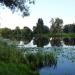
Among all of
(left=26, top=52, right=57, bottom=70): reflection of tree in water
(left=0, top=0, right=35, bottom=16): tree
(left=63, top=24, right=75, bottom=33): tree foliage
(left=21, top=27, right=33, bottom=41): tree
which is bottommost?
(left=26, top=52, right=57, bottom=70): reflection of tree in water

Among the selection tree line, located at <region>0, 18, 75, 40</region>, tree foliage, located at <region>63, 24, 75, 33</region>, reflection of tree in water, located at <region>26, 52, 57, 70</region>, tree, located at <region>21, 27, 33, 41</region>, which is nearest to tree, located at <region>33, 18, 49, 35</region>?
tree line, located at <region>0, 18, 75, 40</region>

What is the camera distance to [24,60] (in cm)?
2006

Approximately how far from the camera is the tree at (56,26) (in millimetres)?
126750

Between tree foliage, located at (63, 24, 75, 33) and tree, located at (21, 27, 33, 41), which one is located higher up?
tree foliage, located at (63, 24, 75, 33)

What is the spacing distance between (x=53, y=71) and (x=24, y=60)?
2.44m

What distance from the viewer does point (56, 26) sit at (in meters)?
129

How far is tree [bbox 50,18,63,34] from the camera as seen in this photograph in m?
127

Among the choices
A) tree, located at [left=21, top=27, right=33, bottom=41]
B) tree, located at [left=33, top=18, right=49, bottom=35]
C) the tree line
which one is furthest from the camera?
tree, located at [left=33, top=18, right=49, bottom=35]

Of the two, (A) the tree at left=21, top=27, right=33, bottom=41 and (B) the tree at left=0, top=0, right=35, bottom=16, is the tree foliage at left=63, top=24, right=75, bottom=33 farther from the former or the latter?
(B) the tree at left=0, top=0, right=35, bottom=16

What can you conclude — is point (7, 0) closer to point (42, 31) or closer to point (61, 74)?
point (61, 74)

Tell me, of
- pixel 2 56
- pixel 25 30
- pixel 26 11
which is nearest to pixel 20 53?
pixel 2 56

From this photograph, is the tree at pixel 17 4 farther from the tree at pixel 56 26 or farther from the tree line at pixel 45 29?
the tree at pixel 56 26

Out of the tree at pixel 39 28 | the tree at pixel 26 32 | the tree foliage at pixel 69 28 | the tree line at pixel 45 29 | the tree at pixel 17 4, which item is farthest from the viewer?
the tree foliage at pixel 69 28

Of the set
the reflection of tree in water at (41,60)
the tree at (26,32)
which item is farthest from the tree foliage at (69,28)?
the reflection of tree in water at (41,60)
